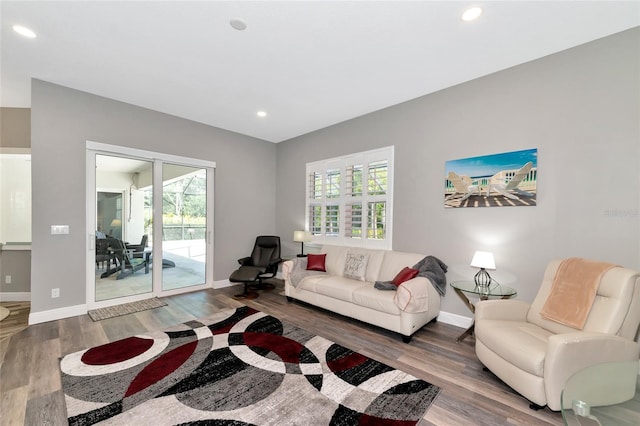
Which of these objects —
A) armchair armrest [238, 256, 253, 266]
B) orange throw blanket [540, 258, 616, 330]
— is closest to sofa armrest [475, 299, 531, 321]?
orange throw blanket [540, 258, 616, 330]

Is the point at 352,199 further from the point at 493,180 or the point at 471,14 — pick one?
the point at 471,14

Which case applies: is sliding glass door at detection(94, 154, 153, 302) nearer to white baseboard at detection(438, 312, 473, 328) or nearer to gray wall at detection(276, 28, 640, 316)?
A: gray wall at detection(276, 28, 640, 316)

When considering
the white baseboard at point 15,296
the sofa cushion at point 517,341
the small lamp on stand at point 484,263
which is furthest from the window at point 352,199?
the white baseboard at point 15,296

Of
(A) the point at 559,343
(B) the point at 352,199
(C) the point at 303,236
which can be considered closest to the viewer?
(A) the point at 559,343

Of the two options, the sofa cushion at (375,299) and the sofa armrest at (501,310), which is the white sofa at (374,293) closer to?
the sofa cushion at (375,299)

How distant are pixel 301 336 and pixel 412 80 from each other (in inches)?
135

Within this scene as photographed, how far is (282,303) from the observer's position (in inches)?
163

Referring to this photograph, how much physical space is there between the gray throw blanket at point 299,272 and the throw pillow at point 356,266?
437 mm

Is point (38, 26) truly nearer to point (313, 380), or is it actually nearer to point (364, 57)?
point (364, 57)

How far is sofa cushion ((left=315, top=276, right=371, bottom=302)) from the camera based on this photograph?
3.36 metres

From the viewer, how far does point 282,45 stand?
258 centimetres

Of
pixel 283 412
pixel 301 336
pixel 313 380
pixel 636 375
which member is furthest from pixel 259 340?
pixel 636 375

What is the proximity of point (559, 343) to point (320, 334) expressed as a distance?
85.2 inches

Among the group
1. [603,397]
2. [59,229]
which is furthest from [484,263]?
[59,229]
